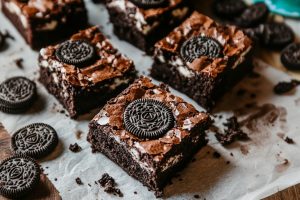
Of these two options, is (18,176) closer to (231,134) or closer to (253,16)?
(231,134)

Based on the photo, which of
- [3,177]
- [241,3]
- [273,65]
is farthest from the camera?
[241,3]

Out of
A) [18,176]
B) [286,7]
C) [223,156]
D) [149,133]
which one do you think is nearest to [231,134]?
[223,156]

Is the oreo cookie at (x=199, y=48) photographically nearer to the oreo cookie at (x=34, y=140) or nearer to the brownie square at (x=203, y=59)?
the brownie square at (x=203, y=59)

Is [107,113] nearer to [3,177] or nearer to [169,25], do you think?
[3,177]

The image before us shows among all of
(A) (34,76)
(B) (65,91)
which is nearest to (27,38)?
(A) (34,76)

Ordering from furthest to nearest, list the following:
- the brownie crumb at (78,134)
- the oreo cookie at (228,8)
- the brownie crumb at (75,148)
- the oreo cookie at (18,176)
Result: 1. the oreo cookie at (228,8)
2. the brownie crumb at (78,134)
3. the brownie crumb at (75,148)
4. the oreo cookie at (18,176)

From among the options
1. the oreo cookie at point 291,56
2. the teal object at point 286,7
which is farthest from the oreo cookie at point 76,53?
the teal object at point 286,7
